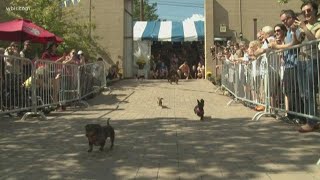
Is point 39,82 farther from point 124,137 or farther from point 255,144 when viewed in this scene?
point 255,144

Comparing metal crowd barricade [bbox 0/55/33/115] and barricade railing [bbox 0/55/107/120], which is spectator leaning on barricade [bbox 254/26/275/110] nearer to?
barricade railing [bbox 0/55/107/120]

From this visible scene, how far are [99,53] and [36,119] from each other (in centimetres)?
1748

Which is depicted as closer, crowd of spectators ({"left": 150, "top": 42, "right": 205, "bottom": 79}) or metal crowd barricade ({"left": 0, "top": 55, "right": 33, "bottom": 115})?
metal crowd barricade ({"left": 0, "top": 55, "right": 33, "bottom": 115})

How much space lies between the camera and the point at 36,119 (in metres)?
11.0

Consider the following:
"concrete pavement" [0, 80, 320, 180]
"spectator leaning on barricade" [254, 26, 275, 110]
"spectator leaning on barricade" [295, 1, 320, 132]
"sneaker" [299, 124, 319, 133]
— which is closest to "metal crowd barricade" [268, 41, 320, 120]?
"spectator leaning on barricade" [295, 1, 320, 132]

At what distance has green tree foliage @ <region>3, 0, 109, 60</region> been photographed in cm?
2081

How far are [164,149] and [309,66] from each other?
260 centimetres

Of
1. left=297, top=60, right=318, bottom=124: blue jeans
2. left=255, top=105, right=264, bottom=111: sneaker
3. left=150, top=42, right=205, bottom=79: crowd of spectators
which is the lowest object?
left=255, top=105, right=264, bottom=111: sneaker

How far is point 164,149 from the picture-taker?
705 cm

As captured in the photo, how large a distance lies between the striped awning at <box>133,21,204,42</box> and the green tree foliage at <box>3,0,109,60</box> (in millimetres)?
5815

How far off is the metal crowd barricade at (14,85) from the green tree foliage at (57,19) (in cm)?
964

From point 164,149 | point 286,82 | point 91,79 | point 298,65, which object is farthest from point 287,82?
point 91,79

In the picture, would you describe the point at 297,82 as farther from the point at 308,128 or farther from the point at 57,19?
the point at 57,19

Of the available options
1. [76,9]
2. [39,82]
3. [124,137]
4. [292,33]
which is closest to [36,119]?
[39,82]
